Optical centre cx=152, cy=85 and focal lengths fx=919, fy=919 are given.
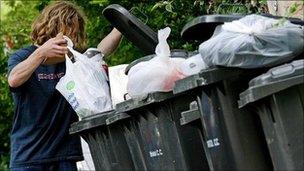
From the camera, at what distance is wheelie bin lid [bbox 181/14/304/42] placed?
5.12 metres

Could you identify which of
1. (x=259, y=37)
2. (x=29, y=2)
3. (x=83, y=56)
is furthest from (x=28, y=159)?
(x=29, y=2)

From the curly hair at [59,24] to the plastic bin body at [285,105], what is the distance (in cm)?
263

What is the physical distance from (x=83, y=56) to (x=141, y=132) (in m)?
1.09

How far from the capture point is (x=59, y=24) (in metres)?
6.80

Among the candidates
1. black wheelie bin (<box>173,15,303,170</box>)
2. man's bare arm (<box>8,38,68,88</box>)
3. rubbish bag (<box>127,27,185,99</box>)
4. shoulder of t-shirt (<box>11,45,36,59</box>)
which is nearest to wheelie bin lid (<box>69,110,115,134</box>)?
man's bare arm (<box>8,38,68,88</box>)

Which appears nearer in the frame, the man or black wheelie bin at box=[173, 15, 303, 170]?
black wheelie bin at box=[173, 15, 303, 170]

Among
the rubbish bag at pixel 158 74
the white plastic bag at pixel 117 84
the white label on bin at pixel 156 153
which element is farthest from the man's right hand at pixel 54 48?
the white plastic bag at pixel 117 84

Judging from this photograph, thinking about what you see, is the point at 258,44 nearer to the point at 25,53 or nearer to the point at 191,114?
the point at 191,114

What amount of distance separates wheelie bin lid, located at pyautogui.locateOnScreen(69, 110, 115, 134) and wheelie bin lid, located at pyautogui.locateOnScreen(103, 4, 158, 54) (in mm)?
704

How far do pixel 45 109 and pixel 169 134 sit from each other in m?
1.48

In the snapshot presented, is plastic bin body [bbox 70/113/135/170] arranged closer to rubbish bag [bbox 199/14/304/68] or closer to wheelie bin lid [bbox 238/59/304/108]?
rubbish bag [bbox 199/14/304/68]

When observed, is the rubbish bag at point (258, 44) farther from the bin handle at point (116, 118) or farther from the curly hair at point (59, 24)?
the curly hair at point (59, 24)

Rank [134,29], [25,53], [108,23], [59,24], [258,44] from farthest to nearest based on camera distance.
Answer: [108,23]
[134,29]
[59,24]
[25,53]
[258,44]

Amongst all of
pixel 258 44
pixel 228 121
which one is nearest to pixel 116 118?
pixel 228 121
